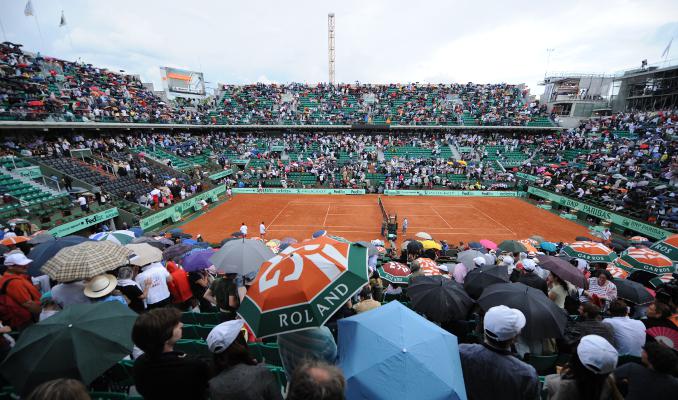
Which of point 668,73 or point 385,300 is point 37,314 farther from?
point 668,73

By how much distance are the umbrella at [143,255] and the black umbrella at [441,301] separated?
5.93 metres

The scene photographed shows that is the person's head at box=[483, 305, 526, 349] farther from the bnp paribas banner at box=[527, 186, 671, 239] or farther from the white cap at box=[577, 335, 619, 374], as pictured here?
the bnp paribas banner at box=[527, 186, 671, 239]

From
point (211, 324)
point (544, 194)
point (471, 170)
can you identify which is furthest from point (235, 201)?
point (544, 194)

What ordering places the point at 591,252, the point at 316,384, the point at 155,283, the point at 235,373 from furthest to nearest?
the point at 591,252
the point at 155,283
the point at 235,373
the point at 316,384

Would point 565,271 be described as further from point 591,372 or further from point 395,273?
point 591,372

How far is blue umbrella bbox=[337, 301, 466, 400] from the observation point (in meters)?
2.34

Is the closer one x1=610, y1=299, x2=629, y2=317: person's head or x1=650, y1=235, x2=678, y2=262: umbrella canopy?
x1=610, y1=299, x2=629, y2=317: person's head

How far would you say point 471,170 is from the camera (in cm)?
3575

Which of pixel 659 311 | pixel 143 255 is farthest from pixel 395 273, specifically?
pixel 143 255

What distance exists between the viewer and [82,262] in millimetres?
Answer: 4703

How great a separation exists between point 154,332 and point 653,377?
188 inches

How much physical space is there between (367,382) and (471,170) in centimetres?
3753

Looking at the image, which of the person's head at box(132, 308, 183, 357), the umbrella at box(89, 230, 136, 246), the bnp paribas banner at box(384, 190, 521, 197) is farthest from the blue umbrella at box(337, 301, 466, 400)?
the bnp paribas banner at box(384, 190, 521, 197)

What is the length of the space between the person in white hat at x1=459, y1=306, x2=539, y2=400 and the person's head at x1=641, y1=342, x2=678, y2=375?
120 centimetres
